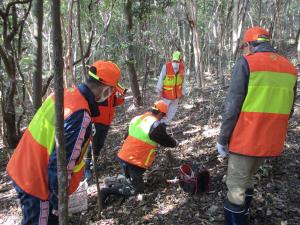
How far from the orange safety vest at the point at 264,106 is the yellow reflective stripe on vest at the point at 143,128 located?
180 cm

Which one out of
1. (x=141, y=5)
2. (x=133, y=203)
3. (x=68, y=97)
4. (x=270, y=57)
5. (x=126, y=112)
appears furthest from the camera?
(x=126, y=112)

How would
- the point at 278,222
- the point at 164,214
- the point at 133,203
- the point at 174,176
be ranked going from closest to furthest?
the point at 278,222 → the point at 164,214 → the point at 133,203 → the point at 174,176

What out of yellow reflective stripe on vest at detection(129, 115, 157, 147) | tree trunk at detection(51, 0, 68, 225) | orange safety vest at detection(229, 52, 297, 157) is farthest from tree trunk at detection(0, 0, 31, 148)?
tree trunk at detection(51, 0, 68, 225)

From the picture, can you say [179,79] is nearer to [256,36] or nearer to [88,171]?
[88,171]

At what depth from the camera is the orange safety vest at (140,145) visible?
5.26m

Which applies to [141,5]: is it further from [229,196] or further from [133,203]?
[229,196]

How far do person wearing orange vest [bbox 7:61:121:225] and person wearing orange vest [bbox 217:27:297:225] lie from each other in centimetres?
138

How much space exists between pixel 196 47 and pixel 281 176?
7135 millimetres

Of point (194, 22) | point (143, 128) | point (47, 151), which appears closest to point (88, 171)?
point (143, 128)

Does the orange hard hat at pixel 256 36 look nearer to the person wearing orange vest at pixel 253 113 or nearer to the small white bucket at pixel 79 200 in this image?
the person wearing orange vest at pixel 253 113

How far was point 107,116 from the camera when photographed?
6086mm

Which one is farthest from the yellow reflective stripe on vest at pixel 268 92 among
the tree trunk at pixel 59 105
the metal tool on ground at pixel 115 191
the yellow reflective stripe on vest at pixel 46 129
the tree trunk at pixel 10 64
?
the tree trunk at pixel 10 64

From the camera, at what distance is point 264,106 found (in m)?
3.50

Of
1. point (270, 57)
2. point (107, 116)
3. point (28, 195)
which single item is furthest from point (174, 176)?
point (28, 195)
